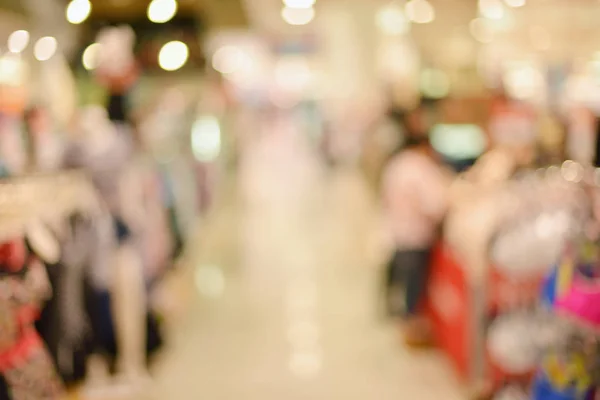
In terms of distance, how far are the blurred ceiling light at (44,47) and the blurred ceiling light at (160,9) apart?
250cm

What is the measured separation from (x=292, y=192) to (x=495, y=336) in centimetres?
1251

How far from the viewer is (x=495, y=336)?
3.25 metres

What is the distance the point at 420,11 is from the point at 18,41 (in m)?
6.23

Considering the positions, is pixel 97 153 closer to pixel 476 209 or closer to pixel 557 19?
pixel 476 209

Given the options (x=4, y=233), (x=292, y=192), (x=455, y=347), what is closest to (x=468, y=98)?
(x=455, y=347)

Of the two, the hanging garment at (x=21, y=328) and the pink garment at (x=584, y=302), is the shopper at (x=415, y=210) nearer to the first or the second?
the pink garment at (x=584, y=302)

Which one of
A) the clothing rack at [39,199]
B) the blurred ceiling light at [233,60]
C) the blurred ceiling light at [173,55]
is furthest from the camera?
the blurred ceiling light at [233,60]

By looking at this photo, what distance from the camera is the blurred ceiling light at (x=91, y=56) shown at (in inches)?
167

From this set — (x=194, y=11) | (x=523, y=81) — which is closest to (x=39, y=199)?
(x=194, y=11)

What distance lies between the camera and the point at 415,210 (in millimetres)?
5641

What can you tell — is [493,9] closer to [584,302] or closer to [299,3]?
[299,3]

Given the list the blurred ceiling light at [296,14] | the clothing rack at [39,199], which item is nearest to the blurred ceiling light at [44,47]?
the clothing rack at [39,199]

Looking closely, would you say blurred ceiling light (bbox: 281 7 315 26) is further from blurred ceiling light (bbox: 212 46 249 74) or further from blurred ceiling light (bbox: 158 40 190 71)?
blurred ceiling light (bbox: 212 46 249 74)

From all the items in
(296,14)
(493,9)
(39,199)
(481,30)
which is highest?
(493,9)
